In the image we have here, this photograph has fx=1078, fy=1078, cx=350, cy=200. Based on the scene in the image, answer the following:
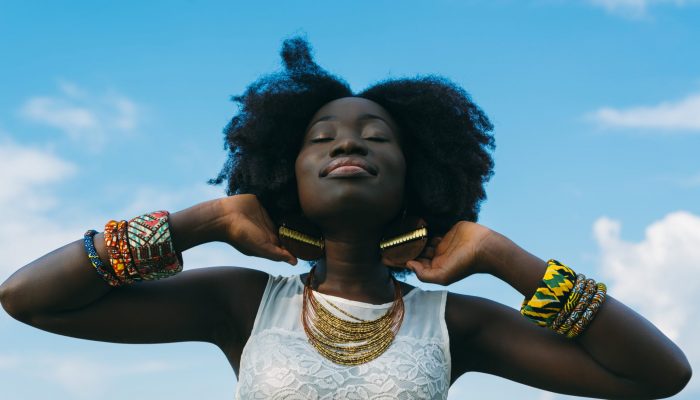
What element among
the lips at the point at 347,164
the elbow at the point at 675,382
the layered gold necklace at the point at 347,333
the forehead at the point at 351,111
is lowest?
the elbow at the point at 675,382

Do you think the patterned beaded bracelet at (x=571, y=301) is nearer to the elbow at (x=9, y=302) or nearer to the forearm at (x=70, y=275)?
the forearm at (x=70, y=275)

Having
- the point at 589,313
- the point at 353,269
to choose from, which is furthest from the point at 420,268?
the point at 589,313

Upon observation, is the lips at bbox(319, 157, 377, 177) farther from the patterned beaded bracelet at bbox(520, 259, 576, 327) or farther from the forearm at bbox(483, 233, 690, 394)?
the patterned beaded bracelet at bbox(520, 259, 576, 327)

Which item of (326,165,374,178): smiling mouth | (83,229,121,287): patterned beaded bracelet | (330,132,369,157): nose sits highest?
(330,132,369,157): nose

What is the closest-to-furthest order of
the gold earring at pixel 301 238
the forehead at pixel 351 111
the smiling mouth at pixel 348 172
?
the smiling mouth at pixel 348 172 < the gold earring at pixel 301 238 < the forehead at pixel 351 111

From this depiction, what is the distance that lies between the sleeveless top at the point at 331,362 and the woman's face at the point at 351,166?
1.55 feet

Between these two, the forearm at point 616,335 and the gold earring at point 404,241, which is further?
the gold earring at point 404,241

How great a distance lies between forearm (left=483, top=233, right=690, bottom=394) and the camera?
5.42m

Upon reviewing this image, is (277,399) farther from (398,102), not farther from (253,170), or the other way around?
(398,102)

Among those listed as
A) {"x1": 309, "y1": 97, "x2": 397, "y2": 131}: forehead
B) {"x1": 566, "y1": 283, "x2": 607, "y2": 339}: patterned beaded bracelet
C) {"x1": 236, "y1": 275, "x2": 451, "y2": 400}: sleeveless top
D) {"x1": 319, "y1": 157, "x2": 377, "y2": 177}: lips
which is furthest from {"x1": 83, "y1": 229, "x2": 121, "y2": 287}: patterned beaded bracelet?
{"x1": 566, "y1": 283, "x2": 607, "y2": 339}: patterned beaded bracelet

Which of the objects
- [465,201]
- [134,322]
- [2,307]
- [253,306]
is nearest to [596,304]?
[465,201]

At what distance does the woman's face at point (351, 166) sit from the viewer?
5.41 m

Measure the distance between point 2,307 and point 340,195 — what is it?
1838mm

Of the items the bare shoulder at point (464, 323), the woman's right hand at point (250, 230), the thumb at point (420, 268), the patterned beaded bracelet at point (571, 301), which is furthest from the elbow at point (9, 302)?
the patterned beaded bracelet at point (571, 301)
